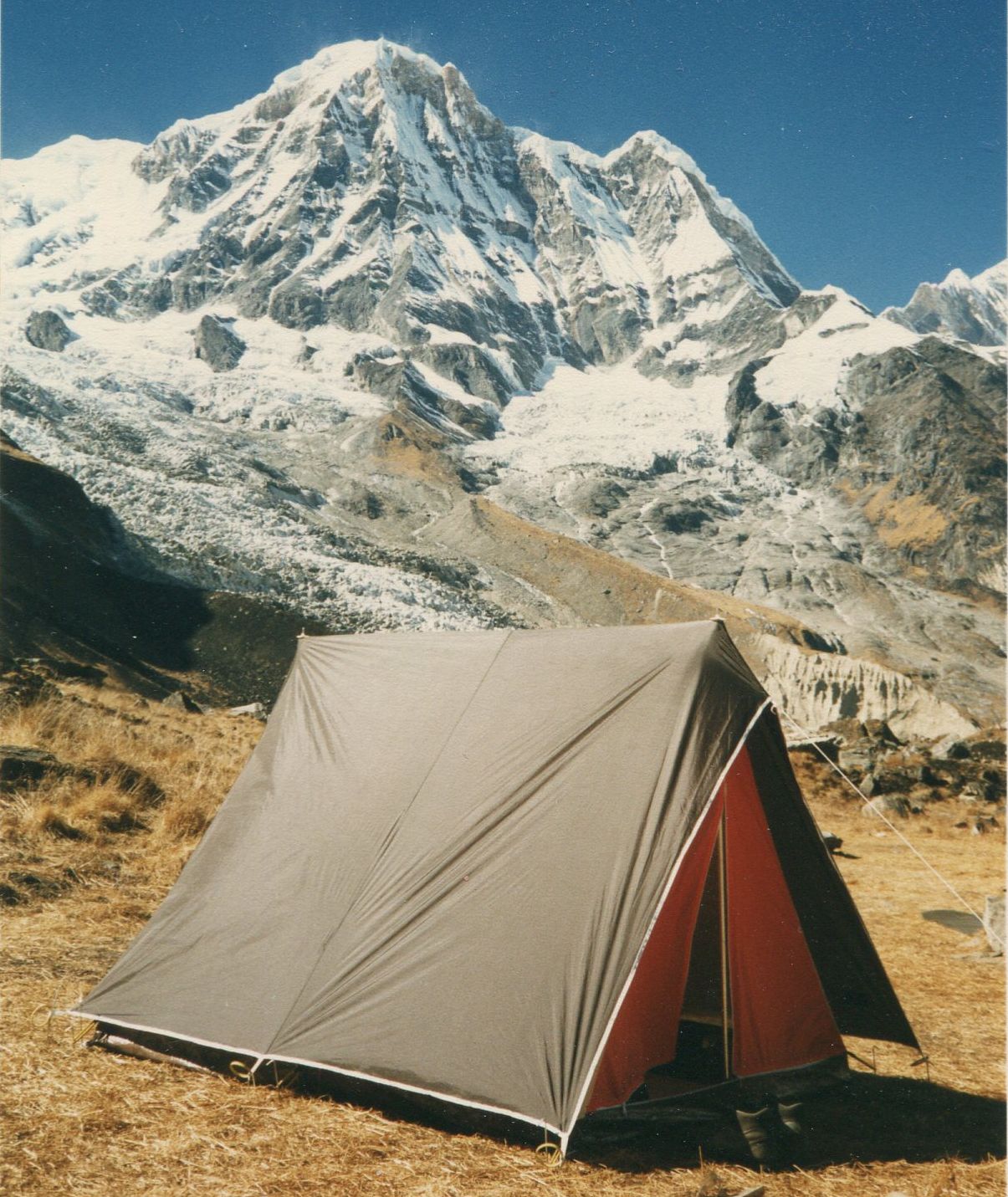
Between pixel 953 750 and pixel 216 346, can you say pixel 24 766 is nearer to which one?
pixel 953 750

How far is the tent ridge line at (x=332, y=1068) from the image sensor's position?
12.0ft

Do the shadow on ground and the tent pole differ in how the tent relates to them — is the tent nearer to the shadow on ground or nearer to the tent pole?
the tent pole

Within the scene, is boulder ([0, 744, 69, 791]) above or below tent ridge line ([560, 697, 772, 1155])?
below

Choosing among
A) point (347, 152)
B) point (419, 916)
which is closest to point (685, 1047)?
point (419, 916)

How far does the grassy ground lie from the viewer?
3367mm

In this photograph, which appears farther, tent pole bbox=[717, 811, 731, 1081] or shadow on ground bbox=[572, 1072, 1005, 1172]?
tent pole bbox=[717, 811, 731, 1081]

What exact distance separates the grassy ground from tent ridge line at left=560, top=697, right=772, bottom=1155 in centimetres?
21

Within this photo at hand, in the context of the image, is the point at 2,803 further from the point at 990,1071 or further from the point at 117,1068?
the point at 990,1071

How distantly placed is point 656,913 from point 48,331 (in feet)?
354

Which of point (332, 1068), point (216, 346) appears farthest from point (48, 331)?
point (332, 1068)

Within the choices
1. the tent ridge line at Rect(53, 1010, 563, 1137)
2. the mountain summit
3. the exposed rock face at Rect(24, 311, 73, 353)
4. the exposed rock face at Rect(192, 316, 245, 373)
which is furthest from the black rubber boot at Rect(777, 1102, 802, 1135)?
the exposed rock face at Rect(24, 311, 73, 353)

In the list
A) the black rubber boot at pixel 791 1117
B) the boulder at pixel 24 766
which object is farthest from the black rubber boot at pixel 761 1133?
the boulder at pixel 24 766

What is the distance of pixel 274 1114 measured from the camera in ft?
12.6

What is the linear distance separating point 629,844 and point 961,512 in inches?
3642
